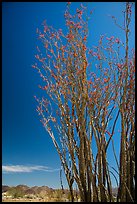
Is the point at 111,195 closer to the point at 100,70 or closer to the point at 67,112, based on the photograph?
the point at 67,112

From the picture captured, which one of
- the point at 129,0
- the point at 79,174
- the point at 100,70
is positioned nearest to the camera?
the point at 129,0

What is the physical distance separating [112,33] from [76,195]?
154 cm

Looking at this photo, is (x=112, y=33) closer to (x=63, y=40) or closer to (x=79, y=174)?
(x=63, y=40)

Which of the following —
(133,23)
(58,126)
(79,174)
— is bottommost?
(79,174)

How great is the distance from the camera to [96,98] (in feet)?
8.65

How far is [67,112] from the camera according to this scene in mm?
2699

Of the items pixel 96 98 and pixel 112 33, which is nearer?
pixel 96 98

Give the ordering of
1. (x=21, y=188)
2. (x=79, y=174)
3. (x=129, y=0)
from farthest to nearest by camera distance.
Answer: (x=21, y=188) < (x=79, y=174) < (x=129, y=0)

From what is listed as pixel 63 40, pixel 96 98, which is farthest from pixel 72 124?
pixel 63 40

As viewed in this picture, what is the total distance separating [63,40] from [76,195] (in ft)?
4.73

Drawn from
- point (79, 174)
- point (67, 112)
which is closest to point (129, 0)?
point (67, 112)

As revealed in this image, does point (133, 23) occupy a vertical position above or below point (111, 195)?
above

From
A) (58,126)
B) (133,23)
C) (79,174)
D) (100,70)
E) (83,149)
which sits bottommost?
(79,174)

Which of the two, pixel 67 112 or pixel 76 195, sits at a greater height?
pixel 67 112
